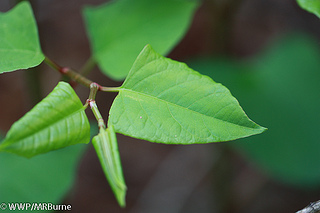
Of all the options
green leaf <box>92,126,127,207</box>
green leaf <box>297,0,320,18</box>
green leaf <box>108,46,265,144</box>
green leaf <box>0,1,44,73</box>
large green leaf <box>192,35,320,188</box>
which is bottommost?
large green leaf <box>192,35,320,188</box>

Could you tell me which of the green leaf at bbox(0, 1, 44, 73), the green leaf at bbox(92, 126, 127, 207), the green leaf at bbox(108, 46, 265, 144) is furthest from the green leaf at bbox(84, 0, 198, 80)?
the green leaf at bbox(92, 126, 127, 207)

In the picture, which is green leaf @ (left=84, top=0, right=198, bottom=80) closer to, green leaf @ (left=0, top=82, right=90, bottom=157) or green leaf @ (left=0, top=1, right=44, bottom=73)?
green leaf @ (left=0, top=1, right=44, bottom=73)

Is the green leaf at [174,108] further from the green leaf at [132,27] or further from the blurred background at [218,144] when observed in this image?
the blurred background at [218,144]

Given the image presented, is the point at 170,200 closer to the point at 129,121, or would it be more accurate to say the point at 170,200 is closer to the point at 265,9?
the point at 265,9
